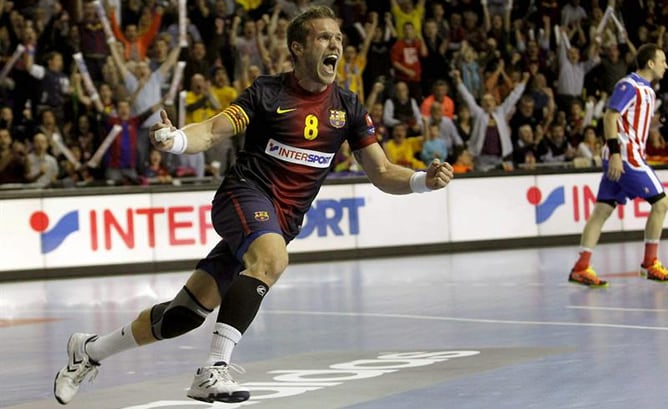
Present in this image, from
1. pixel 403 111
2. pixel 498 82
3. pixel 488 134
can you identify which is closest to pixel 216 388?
pixel 403 111

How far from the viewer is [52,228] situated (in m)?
18.3

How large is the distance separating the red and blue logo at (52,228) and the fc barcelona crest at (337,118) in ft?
38.4

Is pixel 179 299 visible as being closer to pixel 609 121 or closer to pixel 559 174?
pixel 609 121

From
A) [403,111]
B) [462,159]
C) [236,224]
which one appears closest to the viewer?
[236,224]

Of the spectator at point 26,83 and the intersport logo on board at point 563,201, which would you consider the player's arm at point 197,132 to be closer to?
the spectator at point 26,83

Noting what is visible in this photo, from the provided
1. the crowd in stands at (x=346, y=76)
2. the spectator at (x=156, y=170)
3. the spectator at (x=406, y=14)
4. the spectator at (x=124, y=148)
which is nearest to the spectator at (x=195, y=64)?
the crowd in stands at (x=346, y=76)

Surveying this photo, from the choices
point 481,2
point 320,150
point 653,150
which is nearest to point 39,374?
point 320,150

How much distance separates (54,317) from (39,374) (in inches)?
162

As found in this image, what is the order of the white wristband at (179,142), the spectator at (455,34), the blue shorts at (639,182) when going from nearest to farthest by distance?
1. the white wristband at (179,142)
2. the blue shorts at (639,182)
3. the spectator at (455,34)

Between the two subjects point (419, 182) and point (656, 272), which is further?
point (656, 272)

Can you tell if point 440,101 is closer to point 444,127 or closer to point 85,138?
point 444,127

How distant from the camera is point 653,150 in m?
22.2

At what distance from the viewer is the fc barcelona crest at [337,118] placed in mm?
7266

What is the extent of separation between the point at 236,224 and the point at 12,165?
1179 centimetres
